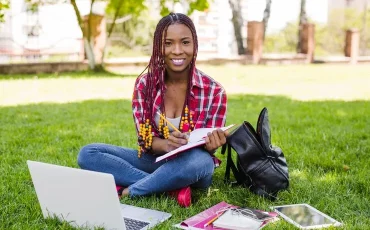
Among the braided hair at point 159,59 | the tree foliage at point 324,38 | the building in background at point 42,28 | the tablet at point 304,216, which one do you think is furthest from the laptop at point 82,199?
the tree foliage at point 324,38

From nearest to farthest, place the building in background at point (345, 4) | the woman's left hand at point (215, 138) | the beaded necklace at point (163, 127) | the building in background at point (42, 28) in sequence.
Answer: the woman's left hand at point (215, 138), the beaded necklace at point (163, 127), the building in background at point (42, 28), the building in background at point (345, 4)

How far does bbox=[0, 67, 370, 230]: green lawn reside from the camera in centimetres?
298

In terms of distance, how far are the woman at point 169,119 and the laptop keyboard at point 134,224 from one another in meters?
0.37

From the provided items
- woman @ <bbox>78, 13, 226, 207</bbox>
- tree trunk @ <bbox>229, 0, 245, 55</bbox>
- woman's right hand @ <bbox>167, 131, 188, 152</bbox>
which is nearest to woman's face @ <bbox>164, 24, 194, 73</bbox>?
woman @ <bbox>78, 13, 226, 207</bbox>

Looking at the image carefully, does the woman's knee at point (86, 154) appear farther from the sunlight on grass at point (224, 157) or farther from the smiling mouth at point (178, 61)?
the smiling mouth at point (178, 61)

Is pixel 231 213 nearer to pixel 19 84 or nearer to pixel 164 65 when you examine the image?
pixel 164 65

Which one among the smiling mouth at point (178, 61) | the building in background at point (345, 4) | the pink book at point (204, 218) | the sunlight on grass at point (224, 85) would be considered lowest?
the sunlight on grass at point (224, 85)

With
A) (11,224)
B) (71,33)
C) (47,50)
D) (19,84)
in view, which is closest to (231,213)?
(11,224)

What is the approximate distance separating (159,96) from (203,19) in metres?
28.1

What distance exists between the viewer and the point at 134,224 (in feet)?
8.76

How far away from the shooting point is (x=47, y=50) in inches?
692

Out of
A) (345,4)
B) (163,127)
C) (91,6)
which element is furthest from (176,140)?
(345,4)

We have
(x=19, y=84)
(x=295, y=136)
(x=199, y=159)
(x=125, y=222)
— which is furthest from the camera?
(x=19, y=84)

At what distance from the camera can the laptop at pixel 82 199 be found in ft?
7.69
